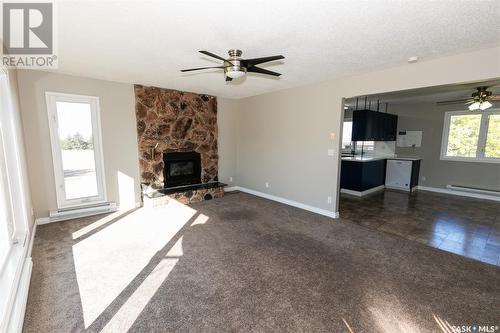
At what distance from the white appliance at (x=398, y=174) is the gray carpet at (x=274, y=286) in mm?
3571

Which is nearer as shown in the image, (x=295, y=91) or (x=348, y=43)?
(x=348, y=43)

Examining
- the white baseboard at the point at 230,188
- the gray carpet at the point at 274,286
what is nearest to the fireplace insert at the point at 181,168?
the white baseboard at the point at 230,188

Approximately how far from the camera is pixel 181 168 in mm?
5414

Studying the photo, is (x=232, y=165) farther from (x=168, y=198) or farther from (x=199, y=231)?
(x=199, y=231)

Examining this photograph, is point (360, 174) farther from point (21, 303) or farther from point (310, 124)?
point (21, 303)

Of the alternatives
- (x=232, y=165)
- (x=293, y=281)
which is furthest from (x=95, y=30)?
(x=232, y=165)

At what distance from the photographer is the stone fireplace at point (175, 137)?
4750 mm

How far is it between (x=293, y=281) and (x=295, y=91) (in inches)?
142

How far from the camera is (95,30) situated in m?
2.24

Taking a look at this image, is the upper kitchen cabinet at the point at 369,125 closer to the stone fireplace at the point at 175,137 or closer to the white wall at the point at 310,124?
the white wall at the point at 310,124

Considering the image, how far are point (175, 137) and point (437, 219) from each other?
18.0 ft

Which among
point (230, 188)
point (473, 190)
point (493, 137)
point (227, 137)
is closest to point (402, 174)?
point (473, 190)

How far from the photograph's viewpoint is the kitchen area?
5.69 m

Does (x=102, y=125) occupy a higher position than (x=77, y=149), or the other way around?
(x=102, y=125)
